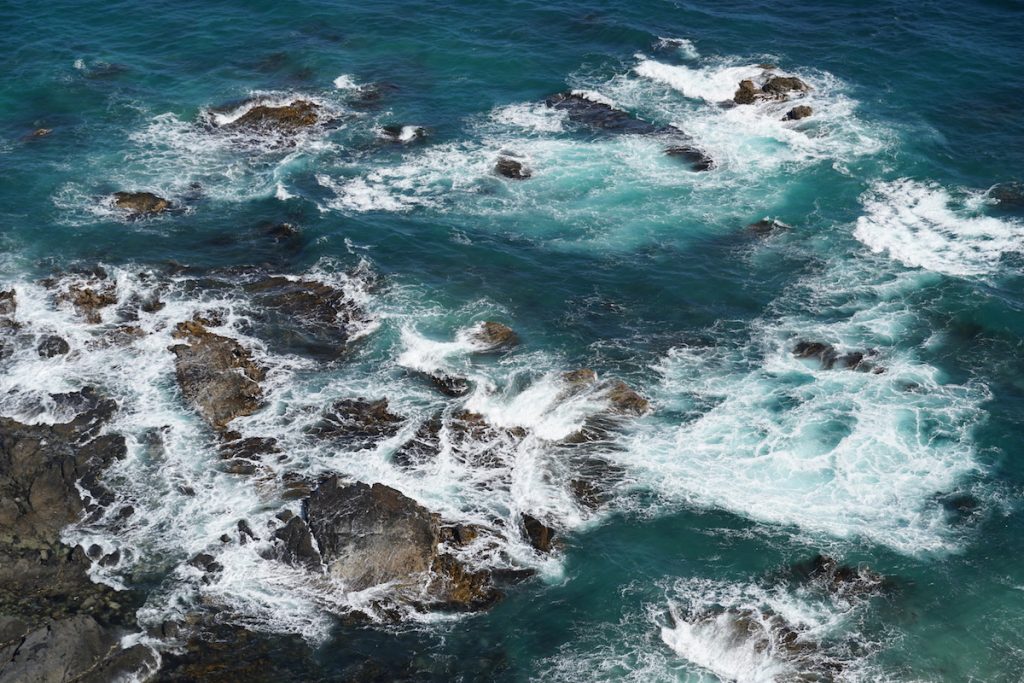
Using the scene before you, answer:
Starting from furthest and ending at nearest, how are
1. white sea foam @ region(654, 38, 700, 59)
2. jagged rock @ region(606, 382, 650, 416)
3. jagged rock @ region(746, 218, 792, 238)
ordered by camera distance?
white sea foam @ region(654, 38, 700, 59), jagged rock @ region(746, 218, 792, 238), jagged rock @ region(606, 382, 650, 416)

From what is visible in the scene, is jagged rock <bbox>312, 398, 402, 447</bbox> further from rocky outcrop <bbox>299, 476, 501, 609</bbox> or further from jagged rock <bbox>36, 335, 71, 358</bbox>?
jagged rock <bbox>36, 335, 71, 358</bbox>

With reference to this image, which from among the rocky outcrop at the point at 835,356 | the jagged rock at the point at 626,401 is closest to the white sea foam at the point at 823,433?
the rocky outcrop at the point at 835,356

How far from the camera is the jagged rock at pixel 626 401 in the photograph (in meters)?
49.3

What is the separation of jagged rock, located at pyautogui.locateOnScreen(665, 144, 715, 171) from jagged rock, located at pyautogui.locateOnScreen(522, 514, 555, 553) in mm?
36677

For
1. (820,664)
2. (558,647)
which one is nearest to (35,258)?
(558,647)

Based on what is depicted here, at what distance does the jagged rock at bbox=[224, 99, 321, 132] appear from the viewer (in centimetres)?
7538

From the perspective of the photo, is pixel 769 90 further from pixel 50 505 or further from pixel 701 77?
pixel 50 505

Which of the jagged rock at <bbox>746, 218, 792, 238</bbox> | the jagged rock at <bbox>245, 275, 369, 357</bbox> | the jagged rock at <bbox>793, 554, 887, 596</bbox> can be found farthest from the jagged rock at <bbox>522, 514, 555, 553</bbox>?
the jagged rock at <bbox>746, 218, 792, 238</bbox>

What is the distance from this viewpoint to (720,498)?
1748 inches

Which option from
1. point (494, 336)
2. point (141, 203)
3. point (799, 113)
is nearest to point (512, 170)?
point (494, 336)

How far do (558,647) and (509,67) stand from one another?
6011 centimetres

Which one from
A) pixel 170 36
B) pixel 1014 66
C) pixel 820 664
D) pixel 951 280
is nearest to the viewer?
pixel 820 664

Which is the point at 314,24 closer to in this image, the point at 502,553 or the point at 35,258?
the point at 35,258

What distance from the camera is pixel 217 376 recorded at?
49938 mm
